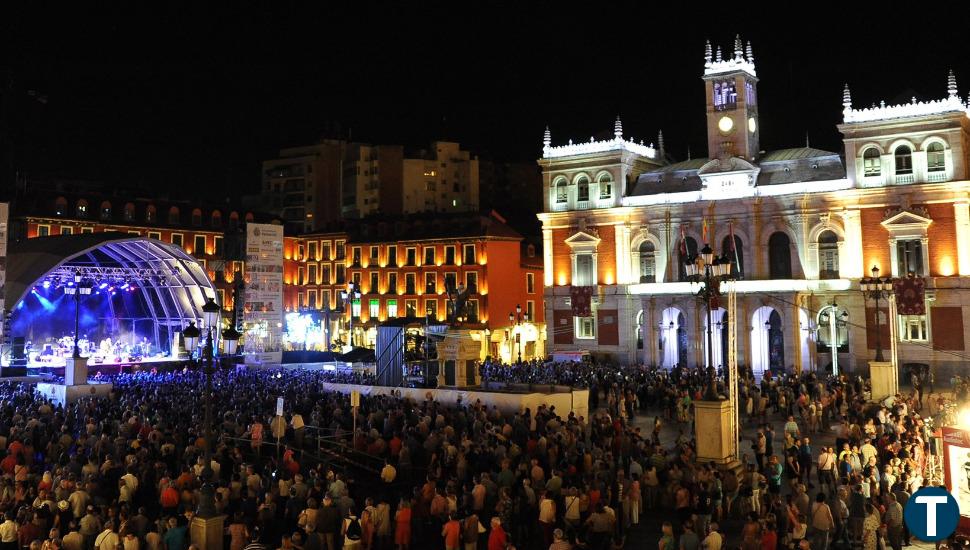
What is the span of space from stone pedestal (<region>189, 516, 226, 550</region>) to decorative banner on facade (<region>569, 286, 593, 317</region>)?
42017mm

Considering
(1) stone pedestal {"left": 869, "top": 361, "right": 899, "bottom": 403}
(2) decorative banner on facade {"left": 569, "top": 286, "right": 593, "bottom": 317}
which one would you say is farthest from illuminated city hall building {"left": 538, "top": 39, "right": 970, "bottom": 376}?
(1) stone pedestal {"left": 869, "top": 361, "right": 899, "bottom": 403}

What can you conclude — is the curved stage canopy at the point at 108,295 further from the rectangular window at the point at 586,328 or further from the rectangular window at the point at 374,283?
the rectangular window at the point at 586,328

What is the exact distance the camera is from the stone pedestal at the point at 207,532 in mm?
12078

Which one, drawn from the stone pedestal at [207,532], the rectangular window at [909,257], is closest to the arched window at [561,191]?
the rectangular window at [909,257]

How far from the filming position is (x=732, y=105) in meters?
51.3

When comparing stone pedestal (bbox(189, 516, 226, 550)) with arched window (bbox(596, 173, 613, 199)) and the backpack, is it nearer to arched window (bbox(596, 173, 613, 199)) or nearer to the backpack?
the backpack

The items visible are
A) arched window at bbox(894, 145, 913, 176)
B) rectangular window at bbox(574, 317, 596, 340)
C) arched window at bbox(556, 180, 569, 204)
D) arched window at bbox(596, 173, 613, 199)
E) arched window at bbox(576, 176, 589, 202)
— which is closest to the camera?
arched window at bbox(894, 145, 913, 176)

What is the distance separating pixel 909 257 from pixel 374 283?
41.1 meters

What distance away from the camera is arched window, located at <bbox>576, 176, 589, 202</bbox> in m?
55.3

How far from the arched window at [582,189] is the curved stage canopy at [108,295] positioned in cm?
2599

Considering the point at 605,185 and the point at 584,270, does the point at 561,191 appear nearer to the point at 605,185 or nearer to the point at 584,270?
the point at 605,185

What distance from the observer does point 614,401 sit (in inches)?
1128

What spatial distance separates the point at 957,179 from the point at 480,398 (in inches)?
1238

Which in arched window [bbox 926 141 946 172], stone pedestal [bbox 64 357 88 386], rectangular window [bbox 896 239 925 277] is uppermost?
arched window [bbox 926 141 946 172]
